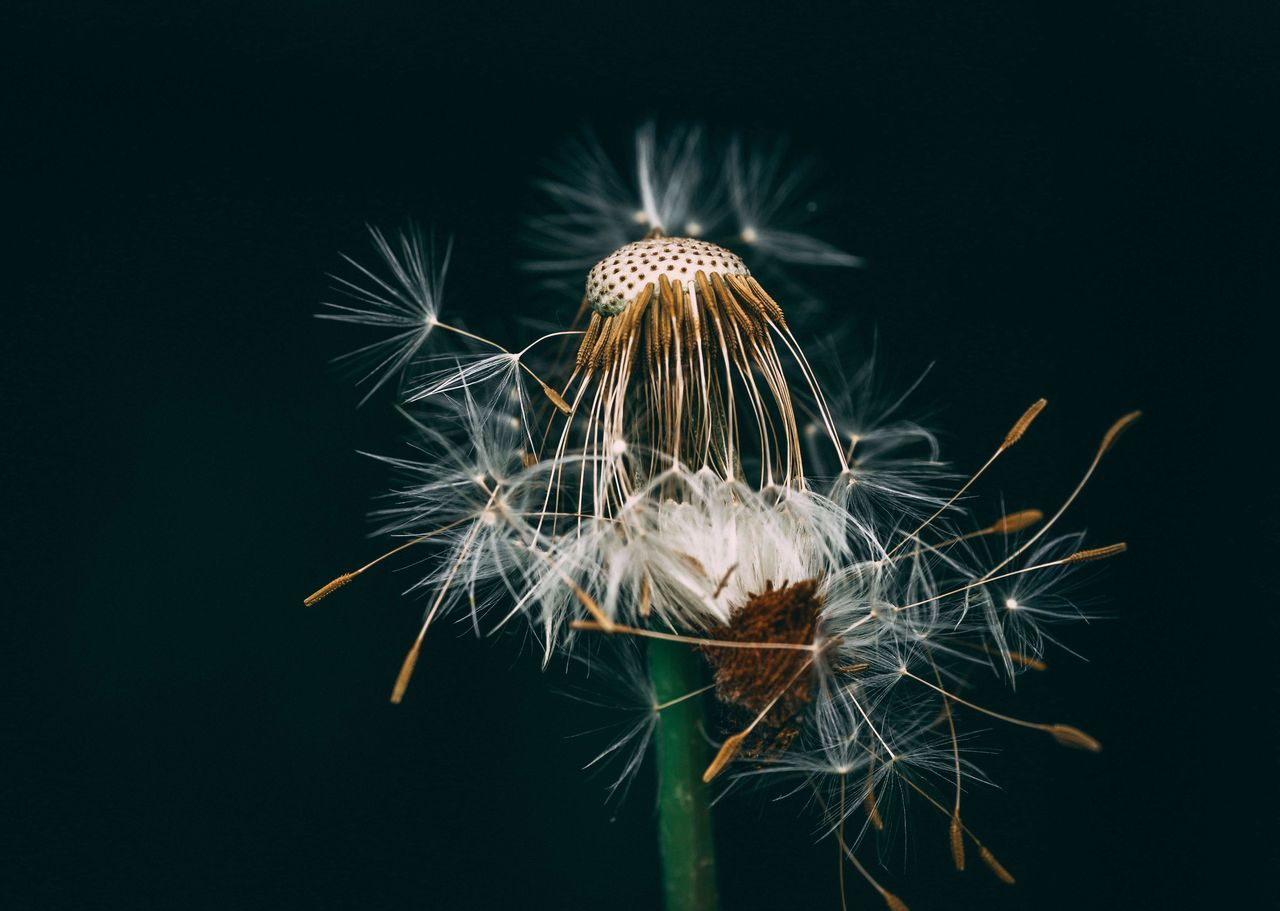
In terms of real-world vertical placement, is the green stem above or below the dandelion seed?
below

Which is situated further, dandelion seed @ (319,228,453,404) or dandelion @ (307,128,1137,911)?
dandelion seed @ (319,228,453,404)

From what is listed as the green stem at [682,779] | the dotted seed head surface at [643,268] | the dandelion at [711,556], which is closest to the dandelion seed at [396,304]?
the dandelion at [711,556]

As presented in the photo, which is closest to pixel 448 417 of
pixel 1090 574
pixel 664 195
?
pixel 664 195

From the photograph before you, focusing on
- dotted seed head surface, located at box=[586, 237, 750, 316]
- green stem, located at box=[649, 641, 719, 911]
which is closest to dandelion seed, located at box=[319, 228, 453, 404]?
dotted seed head surface, located at box=[586, 237, 750, 316]

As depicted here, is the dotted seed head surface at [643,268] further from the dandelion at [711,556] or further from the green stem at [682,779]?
the green stem at [682,779]

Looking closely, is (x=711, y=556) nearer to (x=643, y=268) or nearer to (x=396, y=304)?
(x=643, y=268)

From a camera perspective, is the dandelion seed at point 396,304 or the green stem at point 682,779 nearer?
the green stem at point 682,779

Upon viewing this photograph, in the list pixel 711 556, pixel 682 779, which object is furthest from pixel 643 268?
pixel 682 779

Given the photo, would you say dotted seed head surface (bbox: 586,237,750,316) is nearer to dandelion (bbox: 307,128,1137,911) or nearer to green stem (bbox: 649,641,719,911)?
dandelion (bbox: 307,128,1137,911)

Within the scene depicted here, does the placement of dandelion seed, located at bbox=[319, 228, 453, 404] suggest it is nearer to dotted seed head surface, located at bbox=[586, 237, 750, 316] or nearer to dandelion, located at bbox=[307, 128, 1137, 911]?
dandelion, located at bbox=[307, 128, 1137, 911]
